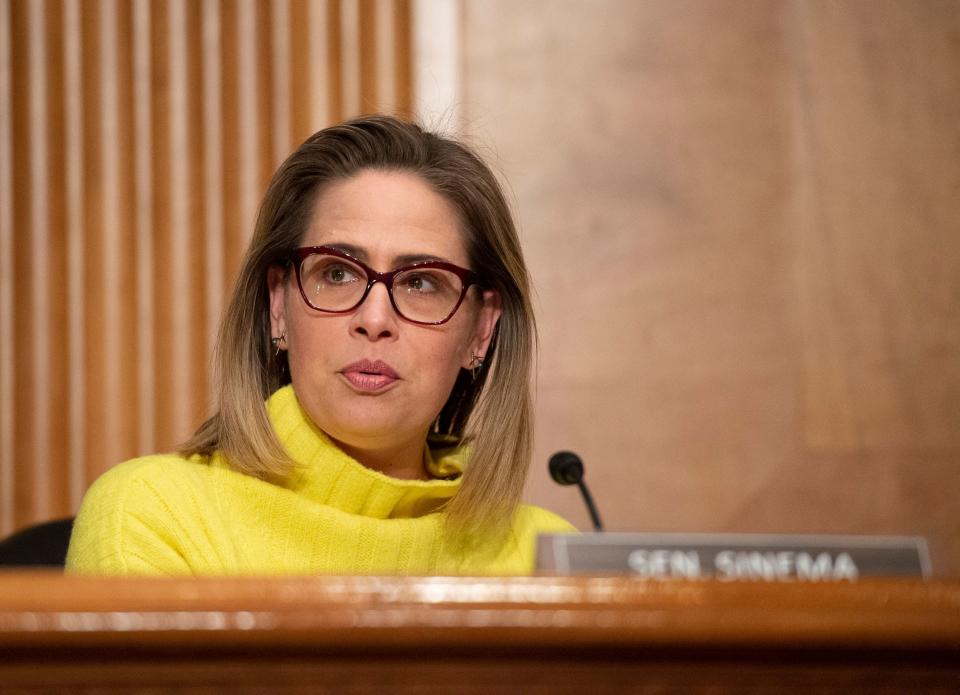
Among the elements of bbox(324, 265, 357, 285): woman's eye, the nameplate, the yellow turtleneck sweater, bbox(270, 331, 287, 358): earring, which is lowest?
the yellow turtleneck sweater

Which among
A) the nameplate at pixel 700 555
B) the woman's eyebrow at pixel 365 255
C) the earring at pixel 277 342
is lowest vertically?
the nameplate at pixel 700 555

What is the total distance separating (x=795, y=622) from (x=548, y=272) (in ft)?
6.11

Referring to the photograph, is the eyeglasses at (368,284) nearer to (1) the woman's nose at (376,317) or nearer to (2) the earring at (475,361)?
(1) the woman's nose at (376,317)

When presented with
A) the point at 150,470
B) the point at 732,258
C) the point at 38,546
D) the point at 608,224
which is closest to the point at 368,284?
the point at 150,470

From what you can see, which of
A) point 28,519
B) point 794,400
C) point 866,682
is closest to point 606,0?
point 794,400

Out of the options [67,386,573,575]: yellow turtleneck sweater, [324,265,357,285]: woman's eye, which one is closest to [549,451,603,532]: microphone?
[67,386,573,575]: yellow turtleneck sweater

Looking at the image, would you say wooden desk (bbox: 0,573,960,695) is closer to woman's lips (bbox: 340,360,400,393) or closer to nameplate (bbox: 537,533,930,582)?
nameplate (bbox: 537,533,930,582)

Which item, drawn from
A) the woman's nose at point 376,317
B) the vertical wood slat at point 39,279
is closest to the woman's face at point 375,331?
the woman's nose at point 376,317

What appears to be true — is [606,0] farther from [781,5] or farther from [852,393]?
[852,393]

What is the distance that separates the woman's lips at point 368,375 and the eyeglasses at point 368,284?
0.07 m

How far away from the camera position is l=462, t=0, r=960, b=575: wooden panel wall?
233cm

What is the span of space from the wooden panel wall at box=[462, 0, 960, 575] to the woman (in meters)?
0.75

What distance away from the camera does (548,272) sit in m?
2.35

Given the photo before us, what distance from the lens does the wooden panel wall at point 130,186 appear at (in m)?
2.27
